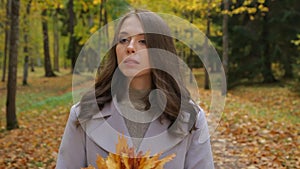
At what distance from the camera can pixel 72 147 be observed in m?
1.81

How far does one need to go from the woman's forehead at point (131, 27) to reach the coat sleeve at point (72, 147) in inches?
19.8

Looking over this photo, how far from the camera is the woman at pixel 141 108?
5.64ft

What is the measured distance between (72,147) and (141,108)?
0.40 metres

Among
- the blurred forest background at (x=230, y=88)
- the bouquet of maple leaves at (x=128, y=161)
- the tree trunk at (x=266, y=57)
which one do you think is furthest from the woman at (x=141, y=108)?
the tree trunk at (x=266, y=57)

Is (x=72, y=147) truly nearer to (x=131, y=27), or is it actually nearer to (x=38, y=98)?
(x=131, y=27)

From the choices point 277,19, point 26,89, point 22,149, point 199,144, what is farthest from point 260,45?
point 199,144

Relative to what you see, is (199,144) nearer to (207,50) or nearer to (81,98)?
(207,50)

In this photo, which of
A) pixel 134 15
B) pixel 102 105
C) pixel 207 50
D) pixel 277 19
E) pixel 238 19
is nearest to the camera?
pixel 207 50

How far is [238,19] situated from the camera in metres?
21.7

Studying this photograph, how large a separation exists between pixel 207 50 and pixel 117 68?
492mm

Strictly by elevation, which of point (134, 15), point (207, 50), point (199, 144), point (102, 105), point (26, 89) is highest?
point (134, 15)

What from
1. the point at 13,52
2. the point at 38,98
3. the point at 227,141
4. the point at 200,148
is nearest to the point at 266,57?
the point at 38,98

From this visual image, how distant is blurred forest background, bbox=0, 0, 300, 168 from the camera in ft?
21.6

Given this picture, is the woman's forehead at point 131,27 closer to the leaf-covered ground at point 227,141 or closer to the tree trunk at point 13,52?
the leaf-covered ground at point 227,141
